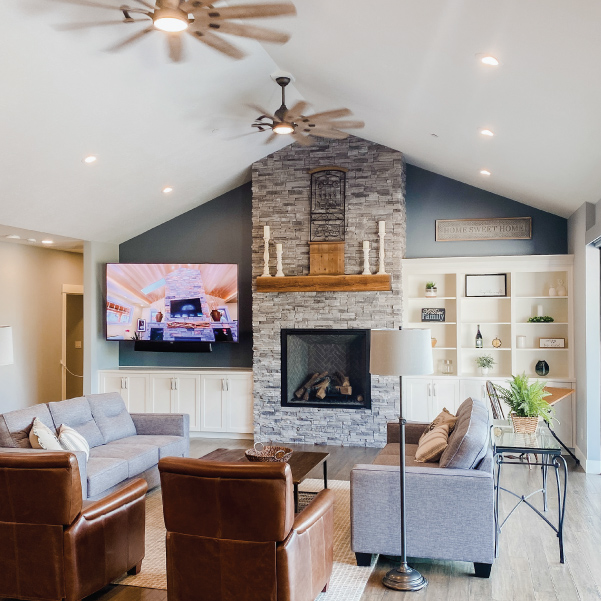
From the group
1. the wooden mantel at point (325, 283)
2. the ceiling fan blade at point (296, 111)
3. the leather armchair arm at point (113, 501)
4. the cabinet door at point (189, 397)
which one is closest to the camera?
the leather armchair arm at point (113, 501)

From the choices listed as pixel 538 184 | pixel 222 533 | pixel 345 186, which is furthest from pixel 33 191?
pixel 538 184

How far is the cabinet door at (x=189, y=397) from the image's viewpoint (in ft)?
26.5

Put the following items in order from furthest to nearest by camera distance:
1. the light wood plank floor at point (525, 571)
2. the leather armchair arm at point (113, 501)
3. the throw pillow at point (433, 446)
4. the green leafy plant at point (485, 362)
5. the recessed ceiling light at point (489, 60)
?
the green leafy plant at point (485, 362) < the throw pillow at point (433, 446) < the recessed ceiling light at point (489, 60) < the light wood plank floor at point (525, 571) < the leather armchair arm at point (113, 501)

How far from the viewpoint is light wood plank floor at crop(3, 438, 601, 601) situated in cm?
356

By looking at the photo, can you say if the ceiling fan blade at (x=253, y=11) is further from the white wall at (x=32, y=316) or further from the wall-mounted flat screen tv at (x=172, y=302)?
the white wall at (x=32, y=316)

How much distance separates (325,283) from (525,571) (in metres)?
4.20

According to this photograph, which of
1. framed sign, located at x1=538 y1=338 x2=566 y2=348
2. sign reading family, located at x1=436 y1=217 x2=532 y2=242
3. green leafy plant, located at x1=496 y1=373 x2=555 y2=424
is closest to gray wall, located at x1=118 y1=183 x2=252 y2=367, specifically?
sign reading family, located at x1=436 y1=217 x2=532 y2=242

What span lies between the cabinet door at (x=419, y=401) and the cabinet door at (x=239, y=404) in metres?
1.88

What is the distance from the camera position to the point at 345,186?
7.67 m

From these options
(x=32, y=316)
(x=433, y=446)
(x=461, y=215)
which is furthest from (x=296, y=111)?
(x=32, y=316)

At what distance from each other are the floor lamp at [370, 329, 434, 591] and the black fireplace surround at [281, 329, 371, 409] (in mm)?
3834

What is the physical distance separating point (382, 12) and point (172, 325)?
5105mm

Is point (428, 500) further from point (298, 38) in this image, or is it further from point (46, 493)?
point (298, 38)

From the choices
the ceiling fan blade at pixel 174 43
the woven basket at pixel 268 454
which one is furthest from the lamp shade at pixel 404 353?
the ceiling fan blade at pixel 174 43
